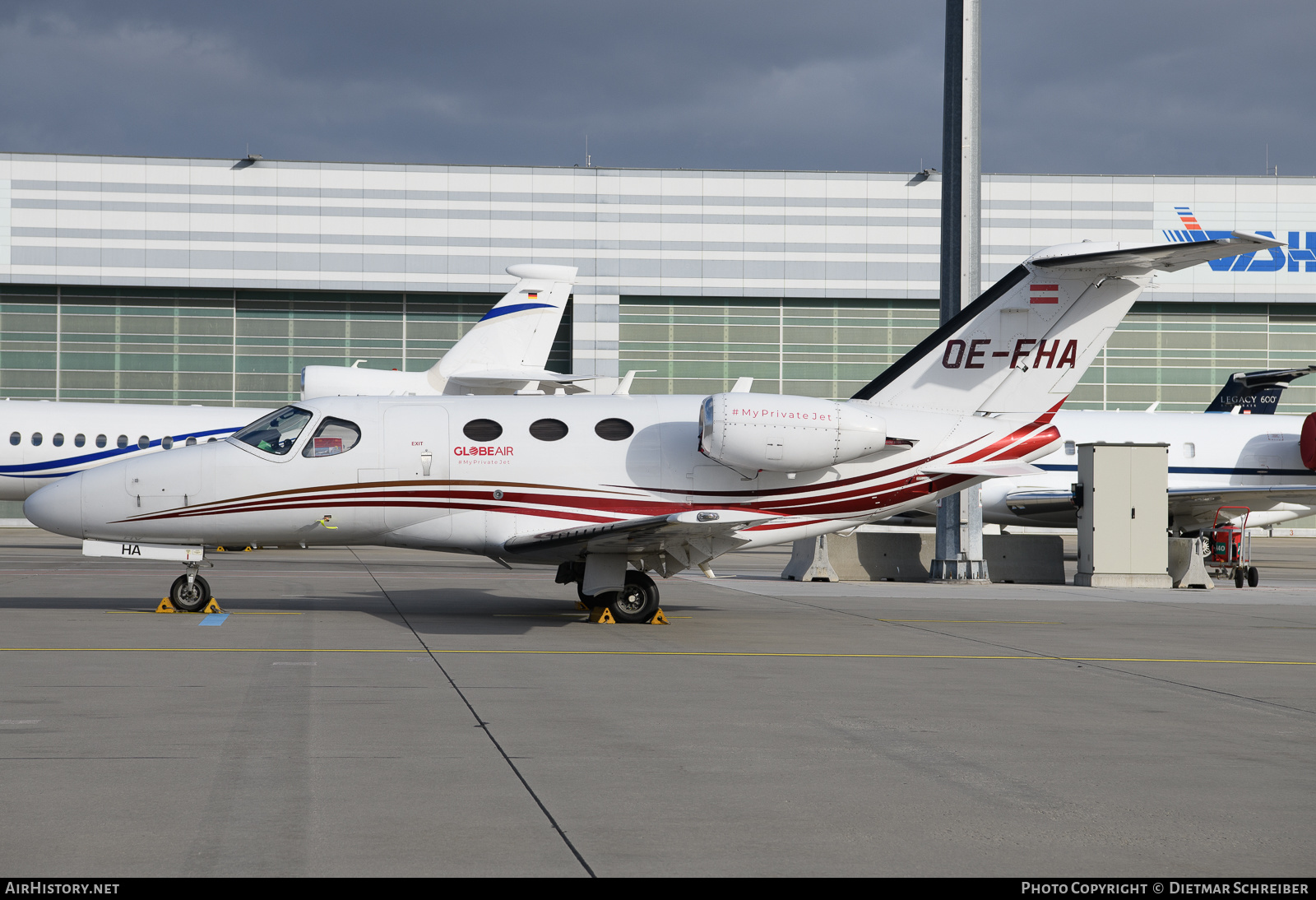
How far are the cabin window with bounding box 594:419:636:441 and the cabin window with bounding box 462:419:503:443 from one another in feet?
3.97

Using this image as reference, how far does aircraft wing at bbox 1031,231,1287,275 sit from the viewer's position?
12906mm

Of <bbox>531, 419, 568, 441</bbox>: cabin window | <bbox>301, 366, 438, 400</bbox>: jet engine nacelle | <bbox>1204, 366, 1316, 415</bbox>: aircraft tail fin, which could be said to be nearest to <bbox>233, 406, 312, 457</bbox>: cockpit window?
<bbox>531, 419, 568, 441</bbox>: cabin window

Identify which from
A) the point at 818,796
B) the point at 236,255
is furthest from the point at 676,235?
the point at 818,796

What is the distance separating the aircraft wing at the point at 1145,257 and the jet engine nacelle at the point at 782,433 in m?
3.28

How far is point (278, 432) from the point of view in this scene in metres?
14.0

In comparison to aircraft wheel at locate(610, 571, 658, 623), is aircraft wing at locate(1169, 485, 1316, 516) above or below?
above

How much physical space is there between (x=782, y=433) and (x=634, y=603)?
107 inches

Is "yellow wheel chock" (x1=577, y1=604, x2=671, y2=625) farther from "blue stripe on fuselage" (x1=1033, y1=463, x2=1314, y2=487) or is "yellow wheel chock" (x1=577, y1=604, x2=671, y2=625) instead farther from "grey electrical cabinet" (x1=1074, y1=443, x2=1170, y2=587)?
"blue stripe on fuselage" (x1=1033, y1=463, x2=1314, y2=487)

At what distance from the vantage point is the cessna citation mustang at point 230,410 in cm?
2714

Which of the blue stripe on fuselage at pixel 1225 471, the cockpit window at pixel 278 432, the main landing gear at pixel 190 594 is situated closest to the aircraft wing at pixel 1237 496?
the blue stripe on fuselage at pixel 1225 471

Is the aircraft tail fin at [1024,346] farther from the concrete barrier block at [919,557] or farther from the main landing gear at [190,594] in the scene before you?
the main landing gear at [190,594]
